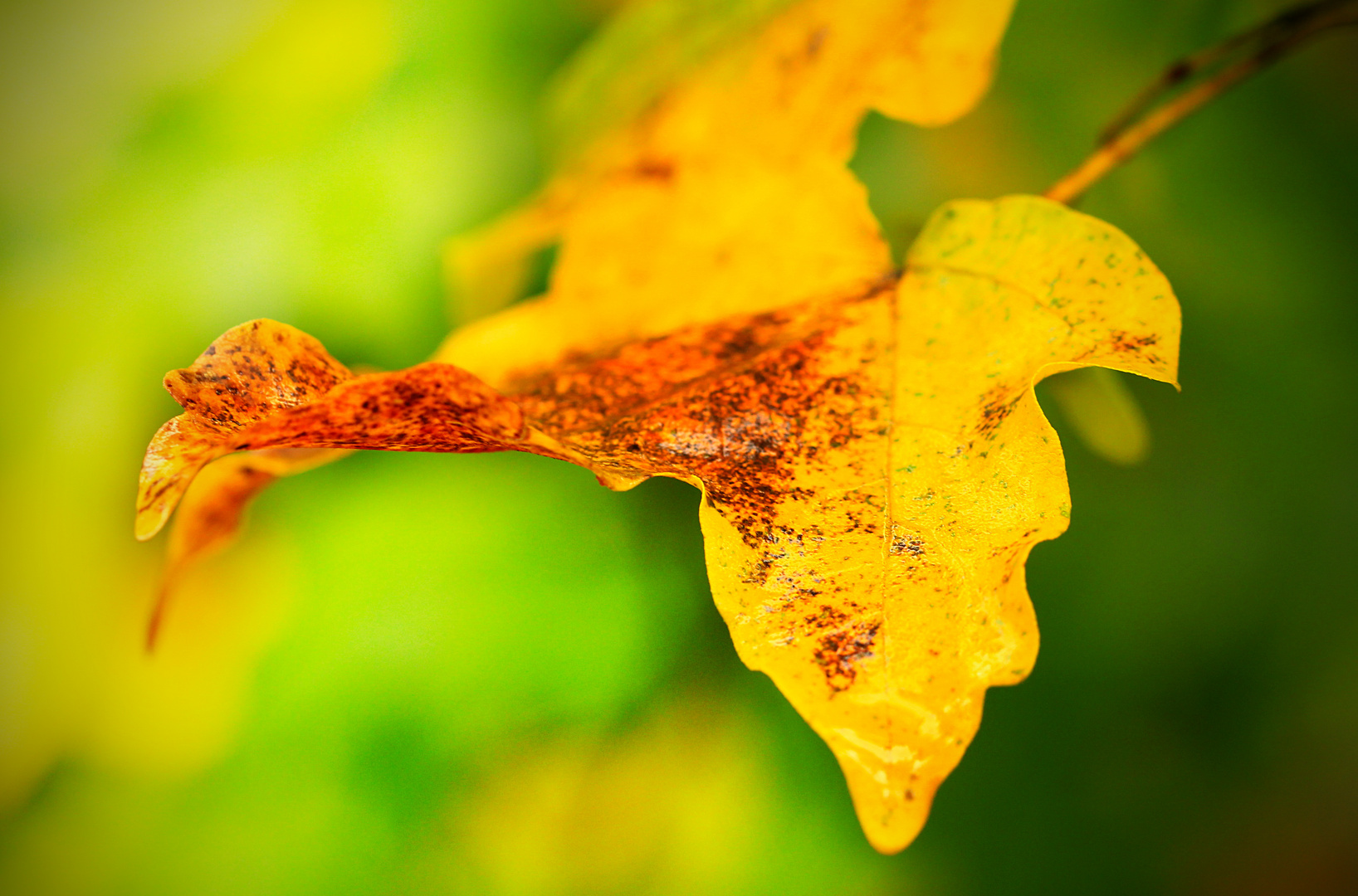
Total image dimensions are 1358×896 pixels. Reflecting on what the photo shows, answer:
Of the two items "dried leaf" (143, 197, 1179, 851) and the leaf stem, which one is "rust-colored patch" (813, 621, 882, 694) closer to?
"dried leaf" (143, 197, 1179, 851)

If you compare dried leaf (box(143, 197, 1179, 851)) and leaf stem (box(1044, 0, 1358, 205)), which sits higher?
leaf stem (box(1044, 0, 1358, 205))

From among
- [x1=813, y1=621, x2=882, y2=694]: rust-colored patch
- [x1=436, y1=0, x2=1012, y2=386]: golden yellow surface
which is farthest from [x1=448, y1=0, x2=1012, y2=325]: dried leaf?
[x1=813, y1=621, x2=882, y2=694]: rust-colored patch

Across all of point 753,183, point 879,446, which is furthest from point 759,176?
point 879,446

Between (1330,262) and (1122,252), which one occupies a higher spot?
(1122,252)

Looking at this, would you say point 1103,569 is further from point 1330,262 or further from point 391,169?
point 391,169

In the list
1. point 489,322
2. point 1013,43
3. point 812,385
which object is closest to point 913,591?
point 812,385

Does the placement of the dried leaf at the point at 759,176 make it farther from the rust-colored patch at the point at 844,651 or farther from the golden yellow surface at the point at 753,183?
the rust-colored patch at the point at 844,651
